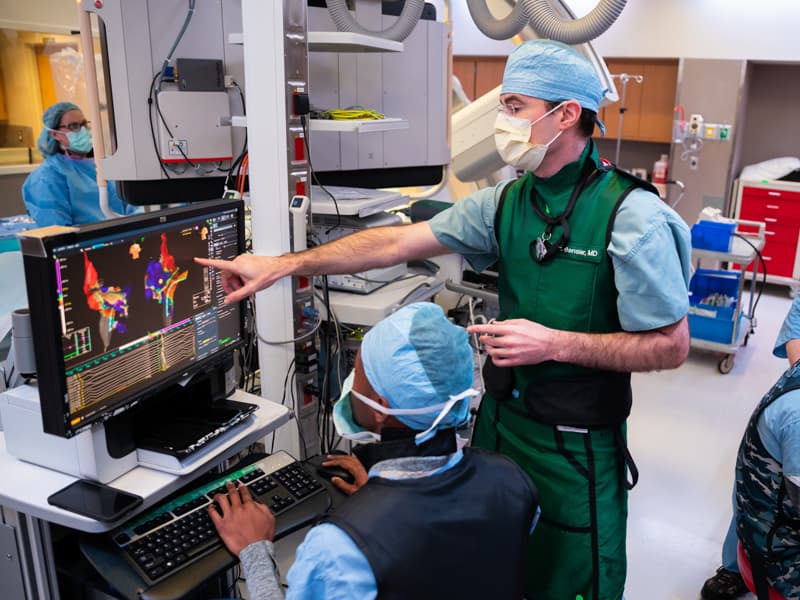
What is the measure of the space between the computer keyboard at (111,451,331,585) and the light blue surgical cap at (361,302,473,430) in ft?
1.35

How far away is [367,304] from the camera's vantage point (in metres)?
2.34

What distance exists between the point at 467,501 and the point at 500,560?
0.12m

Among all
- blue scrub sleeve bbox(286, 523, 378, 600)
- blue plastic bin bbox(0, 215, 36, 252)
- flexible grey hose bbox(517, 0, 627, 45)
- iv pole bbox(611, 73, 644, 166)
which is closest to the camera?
blue scrub sleeve bbox(286, 523, 378, 600)

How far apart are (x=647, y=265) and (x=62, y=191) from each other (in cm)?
318

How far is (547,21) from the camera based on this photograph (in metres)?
2.39

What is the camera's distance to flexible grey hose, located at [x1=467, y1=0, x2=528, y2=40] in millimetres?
2541

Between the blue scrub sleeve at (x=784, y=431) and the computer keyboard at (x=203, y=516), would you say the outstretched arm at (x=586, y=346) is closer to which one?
the blue scrub sleeve at (x=784, y=431)

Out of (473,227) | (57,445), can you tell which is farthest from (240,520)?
(473,227)

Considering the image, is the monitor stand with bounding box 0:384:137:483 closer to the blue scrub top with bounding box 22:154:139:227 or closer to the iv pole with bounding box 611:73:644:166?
the blue scrub top with bounding box 22:154:139:227

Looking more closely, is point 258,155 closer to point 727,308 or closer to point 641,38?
point 727,308

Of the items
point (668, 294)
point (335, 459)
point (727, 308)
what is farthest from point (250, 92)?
point (727, 308)

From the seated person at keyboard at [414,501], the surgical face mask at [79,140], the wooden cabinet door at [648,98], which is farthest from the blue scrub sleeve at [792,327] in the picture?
the wooden cabinet door at [648,98]

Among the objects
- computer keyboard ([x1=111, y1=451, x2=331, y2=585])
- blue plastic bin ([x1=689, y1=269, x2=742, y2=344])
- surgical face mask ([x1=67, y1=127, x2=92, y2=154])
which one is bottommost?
blue plastic bin ([x1=689, y1=269, x2=742, y2=344])

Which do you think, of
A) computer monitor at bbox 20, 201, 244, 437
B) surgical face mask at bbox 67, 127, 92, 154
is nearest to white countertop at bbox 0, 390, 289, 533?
computer monitor at bbox 20, 201, 244, 437
